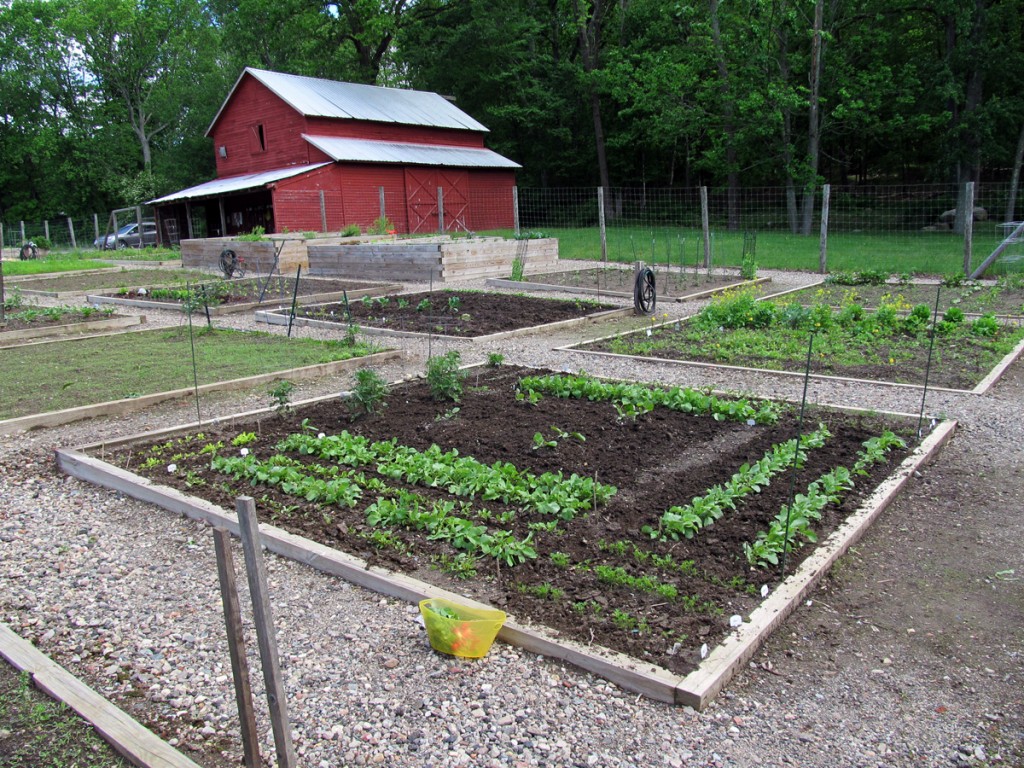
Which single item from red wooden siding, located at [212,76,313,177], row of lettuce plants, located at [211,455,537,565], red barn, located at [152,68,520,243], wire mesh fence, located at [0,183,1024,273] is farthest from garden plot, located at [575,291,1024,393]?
red wooden siding, located at [212,76,313,177]

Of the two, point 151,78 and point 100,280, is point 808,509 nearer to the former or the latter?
point 100,280

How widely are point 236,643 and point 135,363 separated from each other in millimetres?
7497

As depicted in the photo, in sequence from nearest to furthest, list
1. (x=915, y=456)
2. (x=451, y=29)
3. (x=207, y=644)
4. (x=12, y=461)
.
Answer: (x=207, y=644) → (x=915, y=456) → (x=12, y=461) → (x=451, y=29)

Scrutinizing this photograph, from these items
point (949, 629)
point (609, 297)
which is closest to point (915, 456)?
point (949, 629)

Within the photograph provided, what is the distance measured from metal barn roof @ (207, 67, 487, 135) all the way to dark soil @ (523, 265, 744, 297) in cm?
1603

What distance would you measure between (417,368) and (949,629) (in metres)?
6.12

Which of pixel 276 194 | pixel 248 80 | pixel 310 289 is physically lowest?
pixel 310 289

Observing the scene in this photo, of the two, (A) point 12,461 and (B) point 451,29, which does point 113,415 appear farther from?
(B) point 451,29

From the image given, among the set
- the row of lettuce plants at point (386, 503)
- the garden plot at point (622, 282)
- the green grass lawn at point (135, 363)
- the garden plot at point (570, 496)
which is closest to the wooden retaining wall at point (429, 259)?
the garden plot at point (622, 282)

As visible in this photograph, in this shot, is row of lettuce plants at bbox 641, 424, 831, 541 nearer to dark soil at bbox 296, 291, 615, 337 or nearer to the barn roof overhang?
dark soil at bbox 296, 291, 615, 337

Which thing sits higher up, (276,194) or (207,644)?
(276,194)

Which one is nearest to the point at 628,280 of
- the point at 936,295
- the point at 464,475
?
the point at 936,295

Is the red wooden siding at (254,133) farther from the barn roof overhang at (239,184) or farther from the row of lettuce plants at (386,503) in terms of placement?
the row of lettuce plants at (386,503)

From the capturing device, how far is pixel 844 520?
14.6 feet
